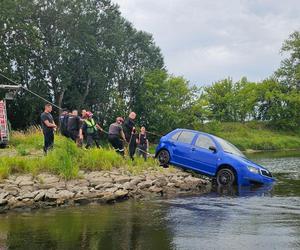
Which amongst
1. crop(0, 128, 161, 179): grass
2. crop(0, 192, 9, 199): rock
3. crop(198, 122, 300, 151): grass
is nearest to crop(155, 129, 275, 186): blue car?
crop(0, 128, 161, 179): grass

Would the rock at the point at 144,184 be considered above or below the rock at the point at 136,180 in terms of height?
below

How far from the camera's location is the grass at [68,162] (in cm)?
1511

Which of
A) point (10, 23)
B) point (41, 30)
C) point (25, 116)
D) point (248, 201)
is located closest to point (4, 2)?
point (10, 23)

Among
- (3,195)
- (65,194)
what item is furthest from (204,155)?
(3,195)

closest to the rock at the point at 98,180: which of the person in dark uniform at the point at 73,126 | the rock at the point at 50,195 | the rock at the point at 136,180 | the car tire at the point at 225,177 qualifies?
the rock at the point at 136,180

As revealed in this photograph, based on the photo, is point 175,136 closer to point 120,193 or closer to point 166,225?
point 120,193

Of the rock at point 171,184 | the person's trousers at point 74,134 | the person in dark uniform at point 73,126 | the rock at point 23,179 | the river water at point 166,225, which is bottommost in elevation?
the river water at point 166,225

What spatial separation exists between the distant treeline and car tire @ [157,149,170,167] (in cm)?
3065

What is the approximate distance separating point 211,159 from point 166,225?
690 cm

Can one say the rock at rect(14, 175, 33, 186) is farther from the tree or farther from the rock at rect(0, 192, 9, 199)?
the tree

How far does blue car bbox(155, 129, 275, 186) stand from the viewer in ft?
55.5

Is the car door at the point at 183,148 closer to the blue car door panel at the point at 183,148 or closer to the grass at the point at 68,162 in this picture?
the blue car door panel at the point at 183,148

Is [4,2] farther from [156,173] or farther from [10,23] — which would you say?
[156,173]

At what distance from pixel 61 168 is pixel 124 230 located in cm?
548
